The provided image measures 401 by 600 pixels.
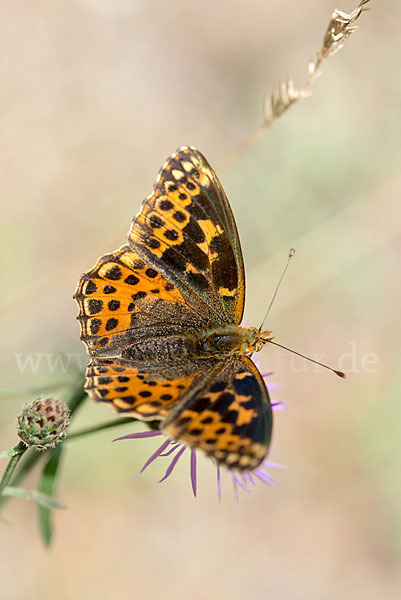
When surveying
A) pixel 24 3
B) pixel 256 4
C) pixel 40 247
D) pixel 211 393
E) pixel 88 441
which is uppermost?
pixel 24 3

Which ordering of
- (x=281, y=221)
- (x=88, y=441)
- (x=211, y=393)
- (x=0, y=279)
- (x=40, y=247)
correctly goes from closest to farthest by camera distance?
(x=211, y=393) < (x=88, y=441) < (x=0, y=279) < (x=40, y=247) < (x=281, y=221)

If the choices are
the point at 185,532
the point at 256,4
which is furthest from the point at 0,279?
the point at 256,4

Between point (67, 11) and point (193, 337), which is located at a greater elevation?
point (67, 11)

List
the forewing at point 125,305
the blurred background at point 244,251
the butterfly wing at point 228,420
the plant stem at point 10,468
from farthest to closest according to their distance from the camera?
the blurred background at point 244,251, the forewing at point 125,305, the plant stem at point 10,468, the butterfly wing at point 228,420

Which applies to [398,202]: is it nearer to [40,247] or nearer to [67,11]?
[40,247]

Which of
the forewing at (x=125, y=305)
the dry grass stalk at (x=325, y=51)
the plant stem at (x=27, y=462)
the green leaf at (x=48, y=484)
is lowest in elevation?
the green leaf at (x=48, y=484)

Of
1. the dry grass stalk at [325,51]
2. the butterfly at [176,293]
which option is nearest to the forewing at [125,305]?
the butterfly at [176,293]

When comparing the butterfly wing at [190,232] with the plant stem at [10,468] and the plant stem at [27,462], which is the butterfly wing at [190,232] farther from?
the plant stem at [10,468]
